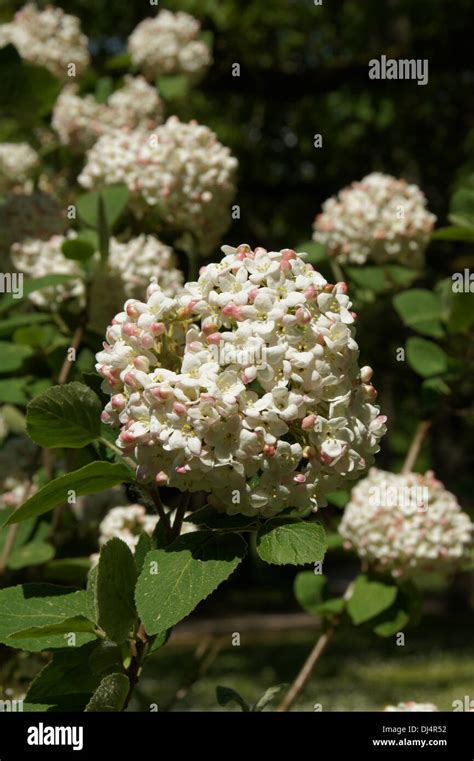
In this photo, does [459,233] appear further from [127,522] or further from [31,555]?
[31,555]

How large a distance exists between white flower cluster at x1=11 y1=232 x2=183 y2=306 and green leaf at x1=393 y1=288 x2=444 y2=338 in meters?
0.75

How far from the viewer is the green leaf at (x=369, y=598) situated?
9.06ft

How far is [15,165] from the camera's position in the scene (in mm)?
4270

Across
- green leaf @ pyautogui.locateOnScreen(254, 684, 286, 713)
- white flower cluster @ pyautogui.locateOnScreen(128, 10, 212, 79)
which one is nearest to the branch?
green leaf @ pyautogui.locateOnScreen(254, 684, 286, 713)

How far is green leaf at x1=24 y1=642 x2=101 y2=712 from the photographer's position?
1681 mm

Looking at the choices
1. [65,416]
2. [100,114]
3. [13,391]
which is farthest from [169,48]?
[65,416]

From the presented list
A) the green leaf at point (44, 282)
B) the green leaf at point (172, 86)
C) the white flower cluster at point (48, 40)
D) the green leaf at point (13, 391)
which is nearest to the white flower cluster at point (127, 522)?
the green leaf at point (13, 391)

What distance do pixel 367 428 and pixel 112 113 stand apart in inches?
114

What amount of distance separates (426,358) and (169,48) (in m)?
1.98

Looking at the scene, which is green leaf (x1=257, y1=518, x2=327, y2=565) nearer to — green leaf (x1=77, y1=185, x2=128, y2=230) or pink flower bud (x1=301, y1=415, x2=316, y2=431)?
pink flower bud (x1=301, y1=415, x2=316, y2=431)

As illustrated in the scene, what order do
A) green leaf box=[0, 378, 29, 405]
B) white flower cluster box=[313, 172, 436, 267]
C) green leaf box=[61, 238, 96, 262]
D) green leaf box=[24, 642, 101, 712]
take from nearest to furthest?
green leaf box=[24, 642, 101, 712], green leaf box=[61, 238, 96, 262], green leaf box=[0, 378, 29, 405], white flower cluster box=[313, 172, 436, 267]

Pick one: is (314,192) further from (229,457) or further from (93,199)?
(229,457)

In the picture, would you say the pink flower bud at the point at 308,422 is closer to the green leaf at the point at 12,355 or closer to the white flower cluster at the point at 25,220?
the green leaf at the point at 12,355
